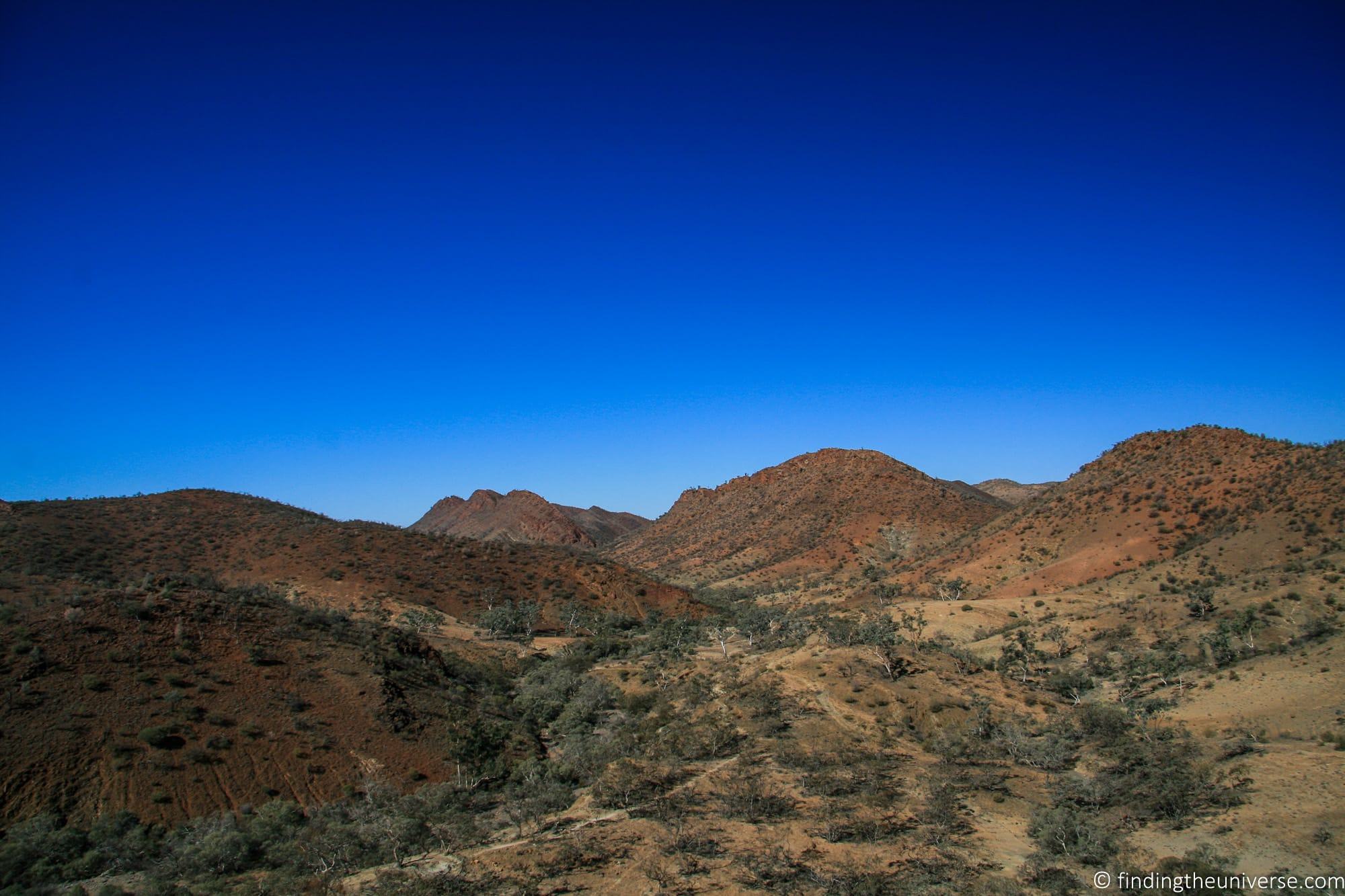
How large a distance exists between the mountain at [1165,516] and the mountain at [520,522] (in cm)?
8671

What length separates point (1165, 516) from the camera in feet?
176

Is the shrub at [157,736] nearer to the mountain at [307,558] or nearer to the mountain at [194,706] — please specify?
the mountain at [194,706]

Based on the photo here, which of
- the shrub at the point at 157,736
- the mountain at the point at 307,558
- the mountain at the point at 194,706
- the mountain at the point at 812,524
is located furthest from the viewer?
the mountain at the point at 812,524

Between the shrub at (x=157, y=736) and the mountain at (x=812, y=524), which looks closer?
the shrub at (x=157, y=736)

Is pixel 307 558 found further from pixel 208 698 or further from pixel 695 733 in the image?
pixel 695 733

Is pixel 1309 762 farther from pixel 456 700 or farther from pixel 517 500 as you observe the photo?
pixel 517 500

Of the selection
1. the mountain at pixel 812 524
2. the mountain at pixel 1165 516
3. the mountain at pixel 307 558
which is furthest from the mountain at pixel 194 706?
the mountain at pixel 812 524

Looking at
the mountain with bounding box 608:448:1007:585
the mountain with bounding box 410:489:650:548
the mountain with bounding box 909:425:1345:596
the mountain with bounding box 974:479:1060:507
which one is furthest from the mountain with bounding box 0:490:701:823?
the mountain with bounding box 974:479:1060:507

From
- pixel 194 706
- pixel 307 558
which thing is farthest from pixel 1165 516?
pixel 307 558

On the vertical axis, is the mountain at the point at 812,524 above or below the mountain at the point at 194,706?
above

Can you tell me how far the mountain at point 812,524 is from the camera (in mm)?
86500

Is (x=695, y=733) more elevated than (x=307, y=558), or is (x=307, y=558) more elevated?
(x=307, y=558)

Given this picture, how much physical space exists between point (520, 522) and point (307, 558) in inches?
3767

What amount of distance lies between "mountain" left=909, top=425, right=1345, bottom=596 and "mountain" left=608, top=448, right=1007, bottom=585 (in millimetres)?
15892
